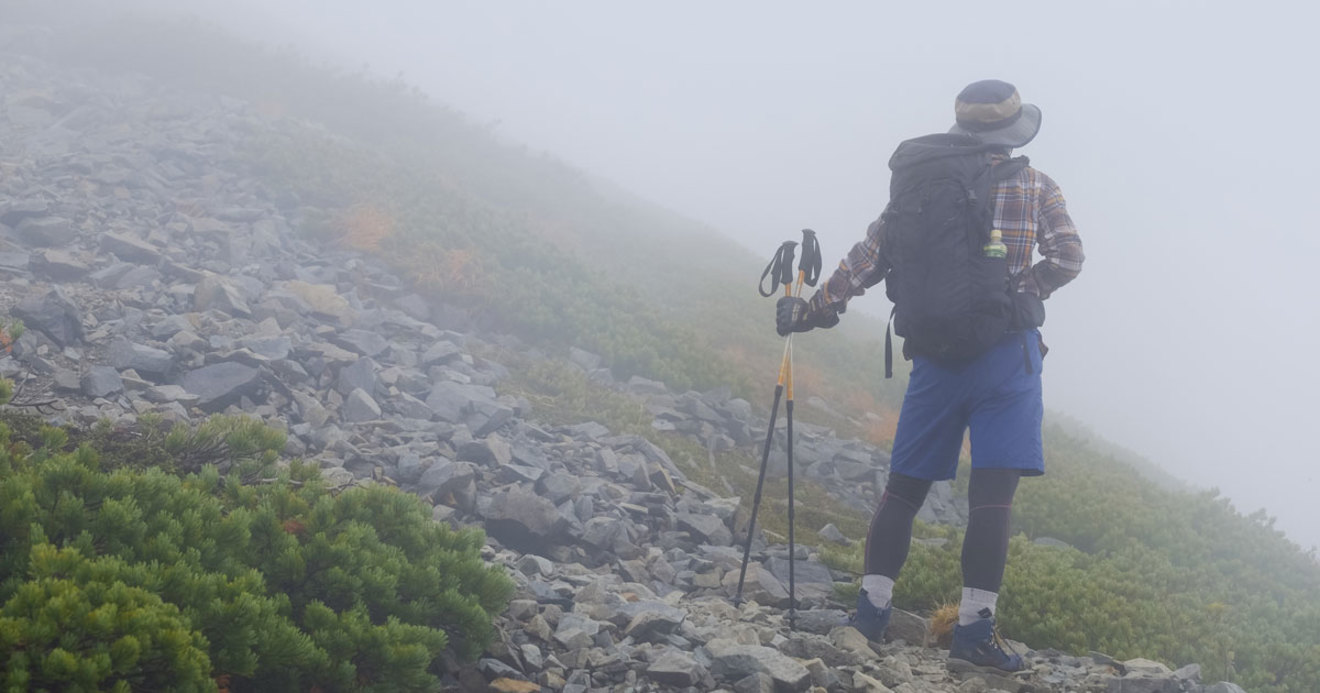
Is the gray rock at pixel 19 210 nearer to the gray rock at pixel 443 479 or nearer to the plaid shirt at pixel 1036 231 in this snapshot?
the gray rock at pixel 443 479

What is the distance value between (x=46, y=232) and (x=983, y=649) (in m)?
13.2

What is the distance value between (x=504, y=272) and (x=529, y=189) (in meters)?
11.3

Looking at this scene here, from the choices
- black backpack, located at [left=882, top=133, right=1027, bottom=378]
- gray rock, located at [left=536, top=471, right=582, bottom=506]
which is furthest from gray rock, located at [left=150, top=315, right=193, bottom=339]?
black backpack, located at [left=882, top=133, right=1027, bottom=378]

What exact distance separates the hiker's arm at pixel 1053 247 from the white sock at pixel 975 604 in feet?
5.86

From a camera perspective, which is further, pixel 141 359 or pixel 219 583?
pixel 141 359

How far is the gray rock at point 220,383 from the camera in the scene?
328 inches

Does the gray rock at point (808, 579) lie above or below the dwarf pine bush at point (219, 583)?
below

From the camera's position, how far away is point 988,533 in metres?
5.00

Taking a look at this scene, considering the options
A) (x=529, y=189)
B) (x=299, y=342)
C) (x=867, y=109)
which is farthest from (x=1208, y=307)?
(x=299, y=342)

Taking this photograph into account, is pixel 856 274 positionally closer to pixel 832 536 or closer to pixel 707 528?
pixel 707 528

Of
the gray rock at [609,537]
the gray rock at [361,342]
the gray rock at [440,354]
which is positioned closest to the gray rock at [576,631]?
the gray rock at [609,537]

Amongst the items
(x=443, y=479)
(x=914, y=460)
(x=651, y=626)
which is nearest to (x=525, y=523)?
(x=443, y=479)

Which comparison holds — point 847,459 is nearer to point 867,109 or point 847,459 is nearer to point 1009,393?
point 1009,393

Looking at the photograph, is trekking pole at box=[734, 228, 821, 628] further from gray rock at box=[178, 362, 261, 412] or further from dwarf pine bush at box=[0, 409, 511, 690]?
gray rock at box=[178, 362, 261, 412]
